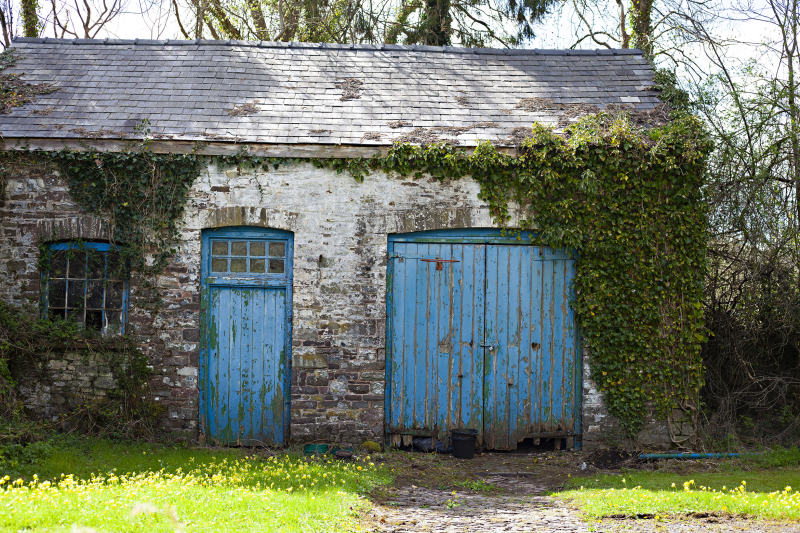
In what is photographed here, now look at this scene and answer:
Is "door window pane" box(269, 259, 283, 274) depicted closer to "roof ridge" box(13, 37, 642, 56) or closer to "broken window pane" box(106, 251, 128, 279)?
"broken window pane" box(106, 251, 128, 279)

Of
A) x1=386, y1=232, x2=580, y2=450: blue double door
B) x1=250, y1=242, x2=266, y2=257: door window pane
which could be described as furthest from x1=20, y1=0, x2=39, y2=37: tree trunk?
x1=386, y1=232, x2=580, y2=450: blue double door

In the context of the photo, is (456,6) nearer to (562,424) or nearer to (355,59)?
(355,59)

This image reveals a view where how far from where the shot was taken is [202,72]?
8984mm

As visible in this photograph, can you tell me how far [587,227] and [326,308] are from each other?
3.30 metres

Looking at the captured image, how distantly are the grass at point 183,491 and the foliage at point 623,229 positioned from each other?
323 cm

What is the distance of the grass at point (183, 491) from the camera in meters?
3.98

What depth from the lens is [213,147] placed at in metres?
7.44

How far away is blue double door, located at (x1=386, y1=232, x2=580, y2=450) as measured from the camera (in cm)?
758

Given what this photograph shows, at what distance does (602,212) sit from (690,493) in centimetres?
337

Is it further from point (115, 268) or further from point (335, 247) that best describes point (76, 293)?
point (335, 247)

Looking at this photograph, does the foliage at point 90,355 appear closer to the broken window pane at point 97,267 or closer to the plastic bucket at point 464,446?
the broken window pane at point 97,267

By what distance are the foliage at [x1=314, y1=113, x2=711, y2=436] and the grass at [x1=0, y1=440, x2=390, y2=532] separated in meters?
3.23

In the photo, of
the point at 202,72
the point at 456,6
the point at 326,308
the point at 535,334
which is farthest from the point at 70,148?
the point at 456,6

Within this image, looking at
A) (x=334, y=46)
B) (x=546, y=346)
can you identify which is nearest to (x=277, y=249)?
(x=546, y=346)
